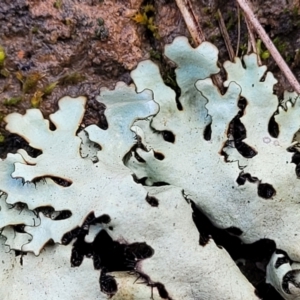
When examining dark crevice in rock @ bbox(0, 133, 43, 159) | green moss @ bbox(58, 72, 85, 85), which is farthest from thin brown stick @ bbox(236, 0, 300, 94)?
dark crevice in rock @ bbox(0, 133, 43, 159)

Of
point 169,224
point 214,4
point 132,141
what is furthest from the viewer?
point 214,4

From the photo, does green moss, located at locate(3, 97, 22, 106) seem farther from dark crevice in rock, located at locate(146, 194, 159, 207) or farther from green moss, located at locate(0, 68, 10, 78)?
dark crevice in rock, located at locate(146, 194, 159, 207)

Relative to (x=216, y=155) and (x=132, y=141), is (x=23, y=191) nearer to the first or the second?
(x=132, y=141)

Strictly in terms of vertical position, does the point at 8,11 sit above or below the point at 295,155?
above

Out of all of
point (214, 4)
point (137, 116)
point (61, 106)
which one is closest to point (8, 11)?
point (61, 106)

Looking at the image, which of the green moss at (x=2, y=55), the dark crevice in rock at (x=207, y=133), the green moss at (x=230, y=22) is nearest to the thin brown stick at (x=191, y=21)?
the green moss at (x=230, y=22)

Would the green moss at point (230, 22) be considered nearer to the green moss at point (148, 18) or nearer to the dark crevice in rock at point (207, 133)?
the green moss at point (148, 18)
